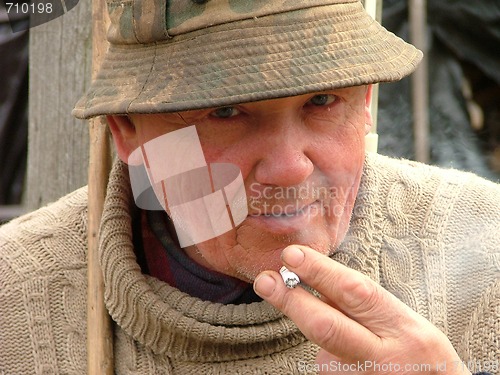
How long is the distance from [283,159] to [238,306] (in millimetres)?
480

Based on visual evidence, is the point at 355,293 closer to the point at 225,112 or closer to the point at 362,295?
the point at 362,295

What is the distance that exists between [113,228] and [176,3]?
2.40 ft

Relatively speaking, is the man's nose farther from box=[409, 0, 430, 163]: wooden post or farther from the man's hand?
box=[409, 0, 430, 163]: wooden post

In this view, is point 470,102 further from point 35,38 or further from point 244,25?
point 244,25

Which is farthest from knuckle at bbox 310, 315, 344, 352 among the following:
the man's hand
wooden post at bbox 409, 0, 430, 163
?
wooden post at bbox 409, 0, 430, 163

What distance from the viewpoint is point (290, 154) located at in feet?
6.68

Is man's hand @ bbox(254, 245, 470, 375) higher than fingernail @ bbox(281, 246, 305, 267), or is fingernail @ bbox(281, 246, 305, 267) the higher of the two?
fingernail @ bbox(281, 246, 305, 267)

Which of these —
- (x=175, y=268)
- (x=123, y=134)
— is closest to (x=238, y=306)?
(x=175, y=268)

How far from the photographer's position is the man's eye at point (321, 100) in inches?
83.0

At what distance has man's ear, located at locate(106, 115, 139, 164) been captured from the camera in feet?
7.73

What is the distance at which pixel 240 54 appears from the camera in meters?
1.98

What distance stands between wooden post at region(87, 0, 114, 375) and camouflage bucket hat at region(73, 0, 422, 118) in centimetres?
46

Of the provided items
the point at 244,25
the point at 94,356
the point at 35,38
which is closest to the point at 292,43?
the point at 244,25

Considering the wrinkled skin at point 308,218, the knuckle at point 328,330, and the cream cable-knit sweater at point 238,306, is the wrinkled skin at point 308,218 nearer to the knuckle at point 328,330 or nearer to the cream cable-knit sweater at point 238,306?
the knuckle at point 328,330
